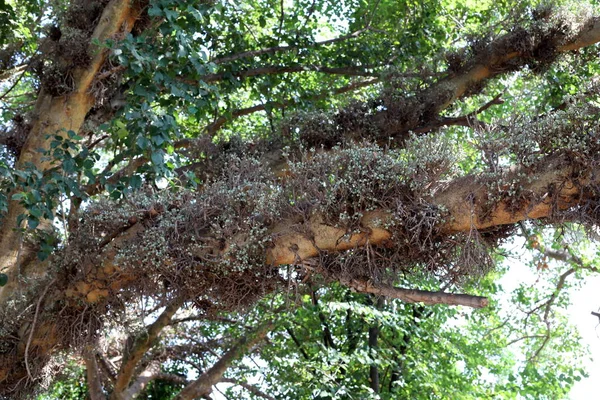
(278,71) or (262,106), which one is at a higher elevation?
(278,71)

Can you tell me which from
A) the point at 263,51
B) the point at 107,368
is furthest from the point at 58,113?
the point at 107,368

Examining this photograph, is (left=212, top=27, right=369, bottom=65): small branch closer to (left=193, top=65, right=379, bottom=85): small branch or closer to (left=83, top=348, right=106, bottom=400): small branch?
(left=193, top=65, right=379, bottom=85): small branch

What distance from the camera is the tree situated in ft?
12.1

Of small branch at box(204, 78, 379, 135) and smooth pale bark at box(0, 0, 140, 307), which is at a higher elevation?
small branch at box(204, 78, 379, 135)

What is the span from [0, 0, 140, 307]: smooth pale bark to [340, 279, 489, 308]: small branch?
2769 millimetres

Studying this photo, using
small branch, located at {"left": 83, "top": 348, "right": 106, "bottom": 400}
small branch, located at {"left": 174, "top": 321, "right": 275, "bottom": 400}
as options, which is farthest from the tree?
small branch, located at {"left": 174, "top": 321, "right": 275, "bottom": 400}

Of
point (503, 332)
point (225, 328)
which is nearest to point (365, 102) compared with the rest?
point (225, 328)

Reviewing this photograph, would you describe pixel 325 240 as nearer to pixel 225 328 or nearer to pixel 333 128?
pixel 333 128

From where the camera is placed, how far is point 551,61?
20.0ft

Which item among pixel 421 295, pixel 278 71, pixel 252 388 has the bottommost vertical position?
pixel 421 295

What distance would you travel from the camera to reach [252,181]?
439 centimetres

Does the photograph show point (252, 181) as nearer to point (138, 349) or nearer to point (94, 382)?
point (138, 349)

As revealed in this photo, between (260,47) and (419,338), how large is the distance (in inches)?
168

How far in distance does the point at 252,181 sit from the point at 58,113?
2.08 meters
